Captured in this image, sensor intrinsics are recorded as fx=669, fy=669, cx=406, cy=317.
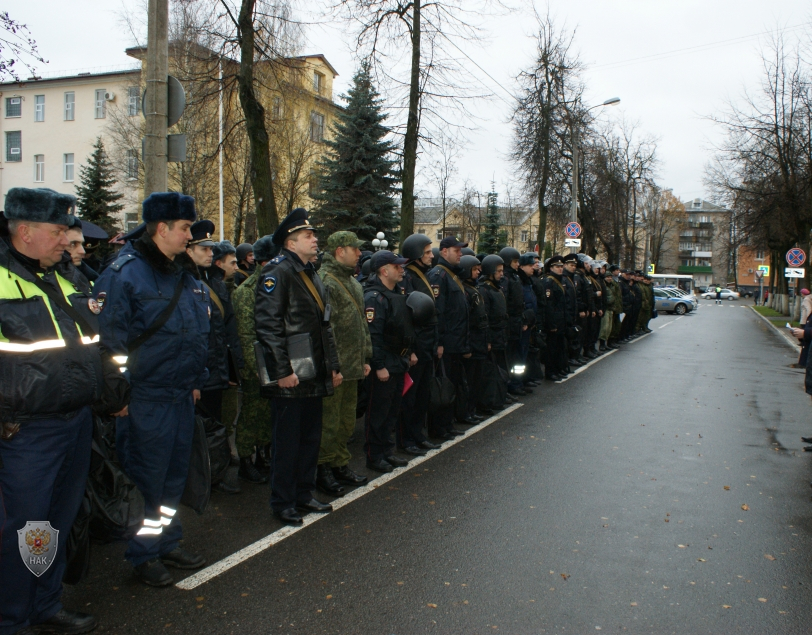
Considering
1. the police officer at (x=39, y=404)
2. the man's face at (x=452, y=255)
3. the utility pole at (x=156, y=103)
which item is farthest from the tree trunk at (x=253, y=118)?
the police officer at (x=39, y=404)

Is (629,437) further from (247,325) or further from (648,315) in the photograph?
(648,315)

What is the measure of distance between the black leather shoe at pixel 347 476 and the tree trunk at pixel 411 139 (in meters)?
12.3

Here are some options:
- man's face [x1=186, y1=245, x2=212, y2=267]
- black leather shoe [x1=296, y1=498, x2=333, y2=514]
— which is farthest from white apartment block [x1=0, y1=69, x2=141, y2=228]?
black leather shoe [x1=296, y1=498, x2=333, y2=514]

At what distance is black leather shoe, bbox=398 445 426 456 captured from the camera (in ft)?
22.3

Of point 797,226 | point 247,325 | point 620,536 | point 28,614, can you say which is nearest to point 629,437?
point 620,536

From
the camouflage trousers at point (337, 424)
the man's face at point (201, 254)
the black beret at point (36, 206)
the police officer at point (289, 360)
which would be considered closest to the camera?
the black beret at point (36, 206)

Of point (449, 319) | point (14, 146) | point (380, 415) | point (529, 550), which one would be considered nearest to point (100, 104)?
point (14, 146)

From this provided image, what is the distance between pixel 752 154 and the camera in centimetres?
3128

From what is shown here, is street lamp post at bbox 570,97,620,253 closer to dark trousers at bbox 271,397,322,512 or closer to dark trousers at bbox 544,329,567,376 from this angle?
dark trousers at bbox 544,329,567,376

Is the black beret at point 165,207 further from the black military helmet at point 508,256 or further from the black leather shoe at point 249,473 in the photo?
the black military helmet at point 508,256

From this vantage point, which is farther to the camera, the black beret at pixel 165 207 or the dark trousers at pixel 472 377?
the dark trousers at pixel 472 377

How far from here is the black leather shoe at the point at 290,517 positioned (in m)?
4.79

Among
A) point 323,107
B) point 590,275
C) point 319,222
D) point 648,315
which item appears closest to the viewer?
point 590,275

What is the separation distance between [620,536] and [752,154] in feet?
104
